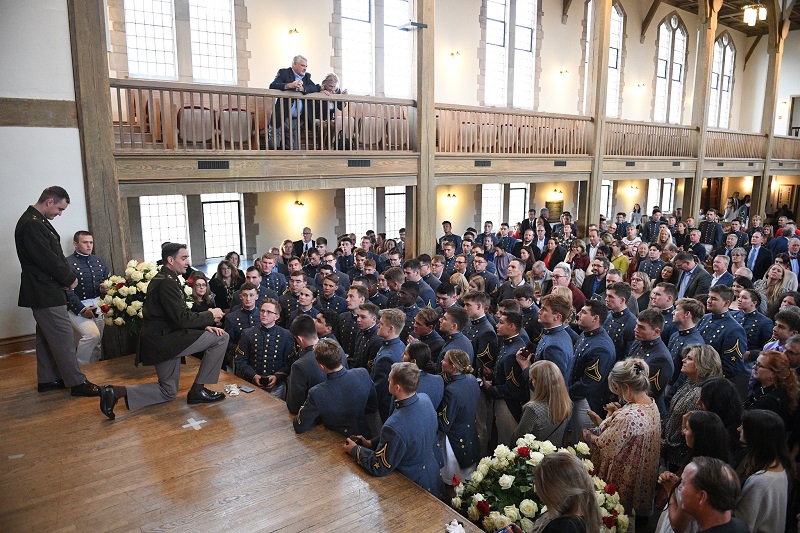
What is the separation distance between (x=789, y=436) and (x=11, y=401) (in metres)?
6.88

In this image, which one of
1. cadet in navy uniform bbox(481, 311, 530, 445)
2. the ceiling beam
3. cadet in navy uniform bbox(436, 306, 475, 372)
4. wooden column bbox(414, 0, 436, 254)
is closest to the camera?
cadet in navy uniform bbox(481, 311, 530, 445)

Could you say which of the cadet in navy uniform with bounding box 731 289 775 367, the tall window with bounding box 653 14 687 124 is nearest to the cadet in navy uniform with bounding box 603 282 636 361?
the cadet in navy uniform with bounding box 731 289 775 367

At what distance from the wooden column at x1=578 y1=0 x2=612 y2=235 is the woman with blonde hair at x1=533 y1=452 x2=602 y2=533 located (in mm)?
13467

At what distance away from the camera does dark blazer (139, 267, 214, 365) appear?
4938 millimetres

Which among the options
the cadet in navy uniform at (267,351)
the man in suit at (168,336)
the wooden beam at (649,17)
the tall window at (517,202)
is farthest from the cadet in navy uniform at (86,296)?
the wooden beam at (649,17)

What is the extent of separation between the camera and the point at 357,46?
48.8ft

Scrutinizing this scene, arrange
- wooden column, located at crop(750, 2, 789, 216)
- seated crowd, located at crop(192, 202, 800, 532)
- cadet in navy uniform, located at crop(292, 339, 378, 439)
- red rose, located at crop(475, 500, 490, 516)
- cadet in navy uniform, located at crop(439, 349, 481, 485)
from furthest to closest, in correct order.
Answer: wooden column, located at crop(750, 2, 789, 216) < cadet in navy uniform, located at crop(439, 349, 481, 485) < cadet in navy uniform, located at crop(292, 339, 378, 439) < red rose, located at crop(475, 500, 490, 516) < seated crowd, located at crop(192, 202, 800, 532)

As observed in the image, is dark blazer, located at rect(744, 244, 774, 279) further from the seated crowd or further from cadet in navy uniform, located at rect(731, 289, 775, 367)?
cadet in navy uniform, located at rect(731, 289, 775, 367)

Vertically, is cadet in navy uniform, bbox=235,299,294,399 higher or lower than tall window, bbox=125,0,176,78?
lower

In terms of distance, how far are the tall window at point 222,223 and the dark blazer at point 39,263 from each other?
8.69m

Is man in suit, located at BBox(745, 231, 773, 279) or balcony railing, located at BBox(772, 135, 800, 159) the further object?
balcony railing, located at BBox(772, 135, 800, 159)

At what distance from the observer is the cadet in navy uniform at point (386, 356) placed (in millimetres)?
4965

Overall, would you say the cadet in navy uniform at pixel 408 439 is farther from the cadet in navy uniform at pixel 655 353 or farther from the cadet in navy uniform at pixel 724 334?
A: the cadet in navy uniform at pixel 724 334

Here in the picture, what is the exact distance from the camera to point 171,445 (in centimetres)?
464
